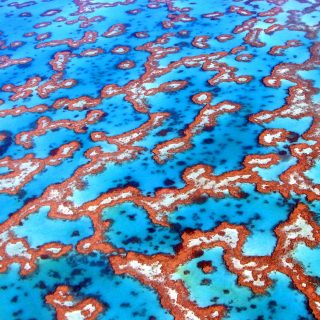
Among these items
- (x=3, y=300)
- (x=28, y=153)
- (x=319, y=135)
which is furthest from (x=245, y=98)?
(x=3, y=300)

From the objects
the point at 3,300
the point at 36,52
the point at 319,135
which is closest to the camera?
the point at 3,300

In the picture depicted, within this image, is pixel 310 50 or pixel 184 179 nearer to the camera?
pixel 184 179

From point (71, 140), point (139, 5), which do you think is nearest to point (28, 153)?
point (71, 140)

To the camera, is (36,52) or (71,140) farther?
(36,52)

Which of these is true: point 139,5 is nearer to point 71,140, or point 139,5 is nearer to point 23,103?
point 23,103

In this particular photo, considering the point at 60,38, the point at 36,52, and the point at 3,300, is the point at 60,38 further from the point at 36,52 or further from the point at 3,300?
the point at 3,300

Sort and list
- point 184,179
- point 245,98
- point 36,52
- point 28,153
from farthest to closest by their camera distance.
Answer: point 36,52 < point 245,98 < point 28,153 < point 184,179
